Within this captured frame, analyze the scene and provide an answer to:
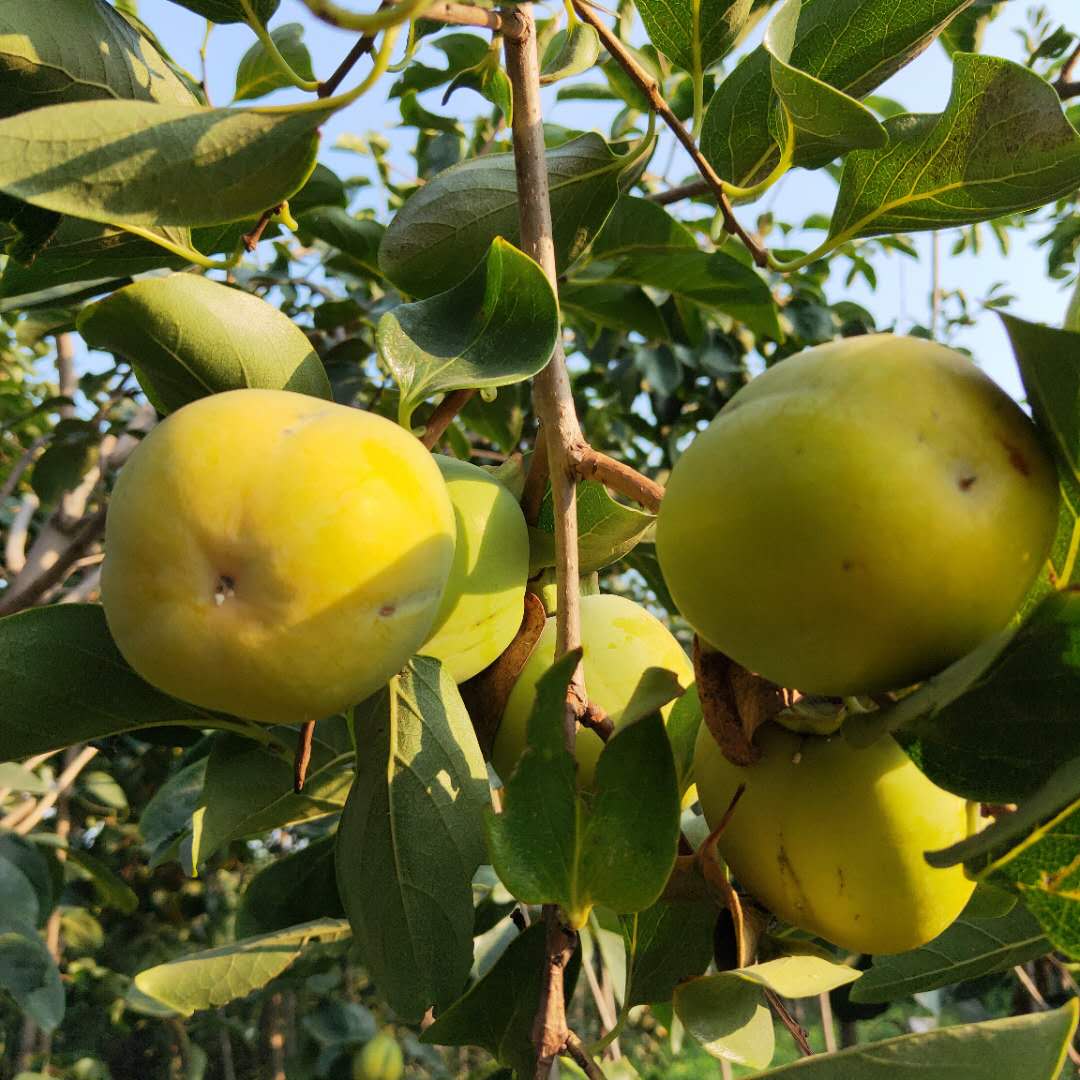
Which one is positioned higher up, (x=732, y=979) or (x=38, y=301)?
(x=38, y=301)

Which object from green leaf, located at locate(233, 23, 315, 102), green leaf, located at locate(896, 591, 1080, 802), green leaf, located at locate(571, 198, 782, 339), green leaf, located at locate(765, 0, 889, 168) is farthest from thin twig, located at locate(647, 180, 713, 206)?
green leaf, located at locate(896, 591, 1080, 802)

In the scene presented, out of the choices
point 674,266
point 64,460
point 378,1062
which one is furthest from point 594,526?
point 378,1062

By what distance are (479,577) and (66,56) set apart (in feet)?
1.84

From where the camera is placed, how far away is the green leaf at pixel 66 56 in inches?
33.7

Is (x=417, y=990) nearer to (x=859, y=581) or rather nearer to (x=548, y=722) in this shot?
(x=548, y=722)

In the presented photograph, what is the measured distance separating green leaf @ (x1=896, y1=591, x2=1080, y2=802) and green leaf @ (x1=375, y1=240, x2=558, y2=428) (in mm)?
417

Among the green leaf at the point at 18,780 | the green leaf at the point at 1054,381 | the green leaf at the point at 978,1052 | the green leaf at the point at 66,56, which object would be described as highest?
the green leaf at the point at 66,56

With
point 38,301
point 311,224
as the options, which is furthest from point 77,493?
point 38,301

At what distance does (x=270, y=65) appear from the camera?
1.47 meters

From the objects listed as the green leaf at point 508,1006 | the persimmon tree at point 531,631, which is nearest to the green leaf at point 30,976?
the persimmon tree at point 531,631

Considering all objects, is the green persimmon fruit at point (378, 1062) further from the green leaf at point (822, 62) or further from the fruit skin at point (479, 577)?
the green leaf at point (822, 62)

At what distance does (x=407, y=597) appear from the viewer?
0.71 m

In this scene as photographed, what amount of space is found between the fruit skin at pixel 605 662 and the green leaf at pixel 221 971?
322 millimetres

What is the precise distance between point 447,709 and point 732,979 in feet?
1.02
